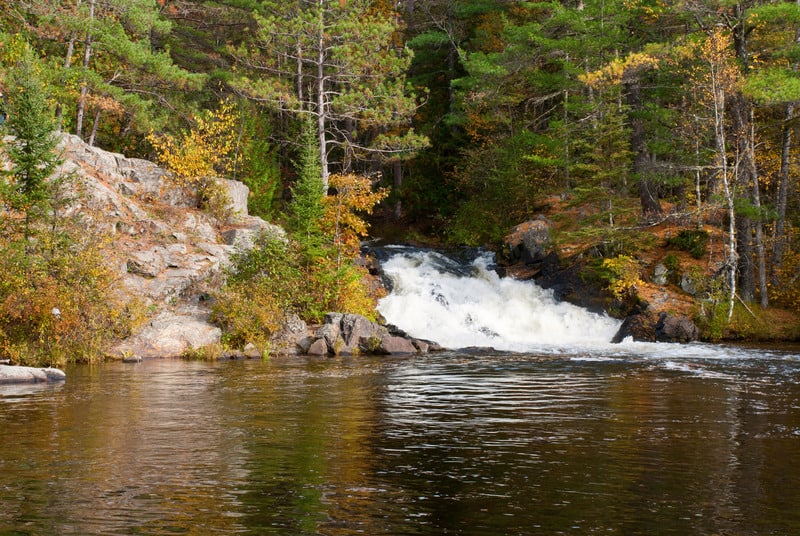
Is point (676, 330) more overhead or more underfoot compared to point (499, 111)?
more underfoot

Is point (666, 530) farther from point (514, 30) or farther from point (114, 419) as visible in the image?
point (514, 30)

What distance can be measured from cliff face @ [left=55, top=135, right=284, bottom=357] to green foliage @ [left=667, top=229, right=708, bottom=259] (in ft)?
49.9

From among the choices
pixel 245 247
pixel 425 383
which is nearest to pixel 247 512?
pixel 425 383

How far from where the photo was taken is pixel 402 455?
33.0ft

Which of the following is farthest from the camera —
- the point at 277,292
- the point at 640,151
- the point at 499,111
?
the point at 499,111

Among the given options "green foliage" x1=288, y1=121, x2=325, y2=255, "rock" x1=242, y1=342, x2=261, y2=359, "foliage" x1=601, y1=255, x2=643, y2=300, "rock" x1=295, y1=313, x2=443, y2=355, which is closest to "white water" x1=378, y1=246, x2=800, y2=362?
"foliage" x1=601, y1=255, x2=643, y2=300

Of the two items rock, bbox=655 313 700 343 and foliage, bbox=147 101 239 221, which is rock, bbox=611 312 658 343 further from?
foliage, bbox=147 101 239 221

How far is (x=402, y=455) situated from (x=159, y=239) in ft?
63.3

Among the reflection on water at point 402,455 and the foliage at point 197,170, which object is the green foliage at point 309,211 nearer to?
the foliage at point 197,170

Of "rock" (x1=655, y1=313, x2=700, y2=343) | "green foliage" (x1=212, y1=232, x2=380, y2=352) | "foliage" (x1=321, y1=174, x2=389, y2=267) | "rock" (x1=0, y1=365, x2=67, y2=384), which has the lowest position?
"rock" (x1=0, y1=365, x2=67, y2=384)

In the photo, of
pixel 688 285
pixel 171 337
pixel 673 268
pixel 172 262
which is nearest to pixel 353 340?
pixel 171 337

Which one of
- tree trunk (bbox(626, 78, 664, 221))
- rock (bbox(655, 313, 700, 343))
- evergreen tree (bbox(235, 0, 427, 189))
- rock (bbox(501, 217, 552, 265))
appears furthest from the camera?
rock (bbox(501, 217, 552, 265))

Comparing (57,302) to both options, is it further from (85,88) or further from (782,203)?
(782,203)

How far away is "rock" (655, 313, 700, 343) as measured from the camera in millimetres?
26125
